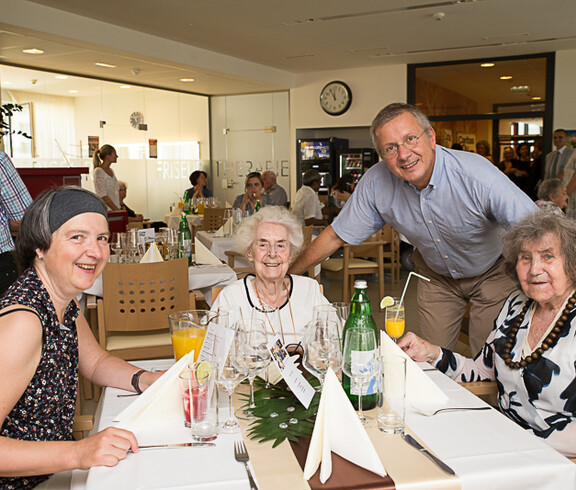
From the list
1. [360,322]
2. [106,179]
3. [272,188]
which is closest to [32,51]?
[106,179]

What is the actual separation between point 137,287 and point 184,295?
297 millimetres

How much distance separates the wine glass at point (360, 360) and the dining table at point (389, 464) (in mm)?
93

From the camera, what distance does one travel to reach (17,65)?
9.09 metres

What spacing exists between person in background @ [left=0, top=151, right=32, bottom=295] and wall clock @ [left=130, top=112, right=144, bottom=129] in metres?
8.36

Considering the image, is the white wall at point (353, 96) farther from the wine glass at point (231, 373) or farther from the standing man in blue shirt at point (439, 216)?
the wine glass at point (231, 373)

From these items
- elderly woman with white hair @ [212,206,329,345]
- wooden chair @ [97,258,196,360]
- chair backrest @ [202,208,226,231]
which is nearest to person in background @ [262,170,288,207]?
chair backrest @ [202,208,226,231]

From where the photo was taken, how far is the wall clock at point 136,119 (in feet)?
38.1

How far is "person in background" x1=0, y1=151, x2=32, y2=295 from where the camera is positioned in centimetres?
351

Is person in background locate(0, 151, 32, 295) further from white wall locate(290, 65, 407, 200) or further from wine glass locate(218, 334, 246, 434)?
white wall locate(290, 65, 407, 200)

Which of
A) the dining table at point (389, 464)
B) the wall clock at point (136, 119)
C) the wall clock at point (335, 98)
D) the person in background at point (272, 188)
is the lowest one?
the dining table at point (389, 464)

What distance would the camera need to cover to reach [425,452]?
1.39 metres

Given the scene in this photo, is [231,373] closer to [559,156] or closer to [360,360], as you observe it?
[360,360]

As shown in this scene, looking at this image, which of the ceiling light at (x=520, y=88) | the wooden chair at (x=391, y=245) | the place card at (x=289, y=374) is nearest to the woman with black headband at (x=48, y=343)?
the place card at (x=289, y=374)

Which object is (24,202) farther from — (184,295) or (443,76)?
(443,76)
